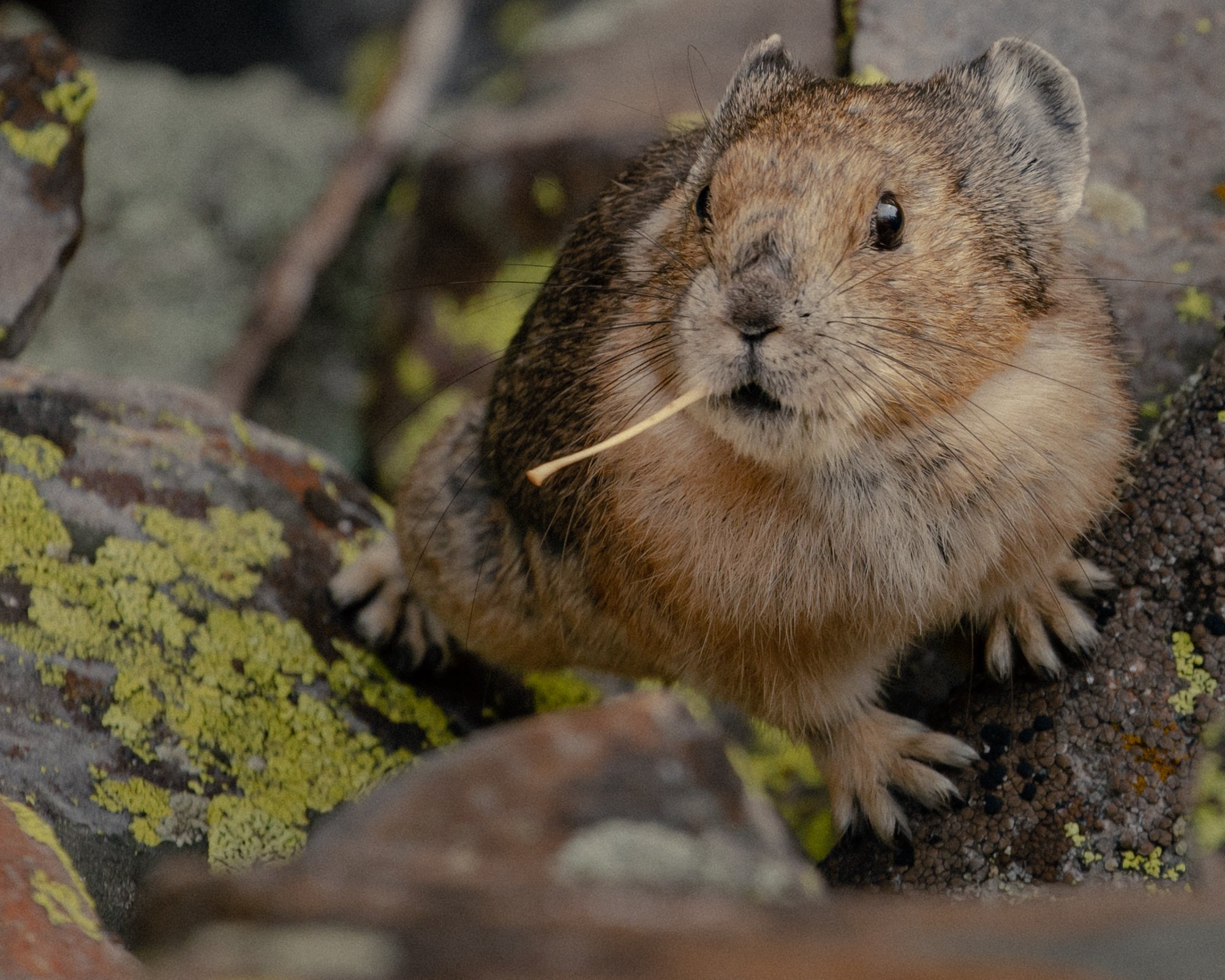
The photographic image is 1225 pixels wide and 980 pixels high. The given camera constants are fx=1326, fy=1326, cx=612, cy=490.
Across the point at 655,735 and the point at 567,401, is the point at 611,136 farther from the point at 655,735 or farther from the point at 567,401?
the point at 655,735

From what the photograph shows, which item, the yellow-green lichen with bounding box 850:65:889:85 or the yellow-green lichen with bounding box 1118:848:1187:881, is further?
the yellow-green lichen with bounding box 850:65:889:85

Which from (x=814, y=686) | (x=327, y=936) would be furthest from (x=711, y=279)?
(x=327, y=936)

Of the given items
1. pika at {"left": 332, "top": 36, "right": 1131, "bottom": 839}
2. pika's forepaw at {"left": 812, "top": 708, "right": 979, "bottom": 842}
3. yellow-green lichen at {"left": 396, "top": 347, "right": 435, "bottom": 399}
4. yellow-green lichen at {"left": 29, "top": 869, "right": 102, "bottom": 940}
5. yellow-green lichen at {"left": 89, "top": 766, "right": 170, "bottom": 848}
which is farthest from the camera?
yellow-green lichen at {"left": 396, "top": 347, "right": 435, "bottom": 399}

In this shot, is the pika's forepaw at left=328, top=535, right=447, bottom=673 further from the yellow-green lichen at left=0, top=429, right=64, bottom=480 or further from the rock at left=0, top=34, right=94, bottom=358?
the rock at left=0, top=34, right=94, bottom=358

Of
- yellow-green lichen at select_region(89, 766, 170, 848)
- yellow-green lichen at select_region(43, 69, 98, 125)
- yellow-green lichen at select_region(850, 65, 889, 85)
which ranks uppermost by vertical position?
yellow-green lichen at select_region(850, 65, 889, 85)

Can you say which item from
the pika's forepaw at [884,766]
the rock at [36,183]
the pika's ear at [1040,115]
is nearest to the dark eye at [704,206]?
the pika's ear at [1040,115]

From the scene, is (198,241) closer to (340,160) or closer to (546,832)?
(340,160)

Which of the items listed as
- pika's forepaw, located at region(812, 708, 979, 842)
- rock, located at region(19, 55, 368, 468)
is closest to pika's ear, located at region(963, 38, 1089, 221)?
pika's forepaw, located at region(812, 708, 979, 842)

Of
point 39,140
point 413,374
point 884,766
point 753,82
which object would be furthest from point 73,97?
point 884,766
